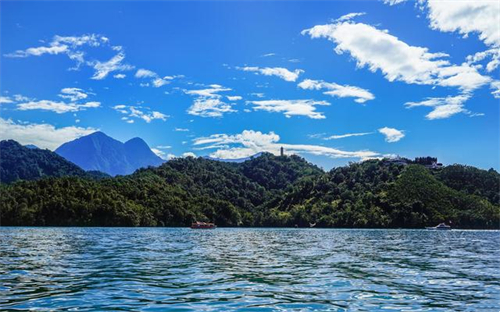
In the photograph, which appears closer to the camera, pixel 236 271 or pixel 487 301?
pixel 487 301

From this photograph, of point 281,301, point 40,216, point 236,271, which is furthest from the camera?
point 40,216

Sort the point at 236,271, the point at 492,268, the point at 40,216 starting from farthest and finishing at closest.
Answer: the point at 40,216 → the point at 492,268 → the point at 236,271

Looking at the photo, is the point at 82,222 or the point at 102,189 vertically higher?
the point at 102,189

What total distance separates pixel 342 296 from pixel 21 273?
16590 mm

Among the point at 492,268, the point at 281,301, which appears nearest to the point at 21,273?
the point at 281,301

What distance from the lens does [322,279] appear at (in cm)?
2331

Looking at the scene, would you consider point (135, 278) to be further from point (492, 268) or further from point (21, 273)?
point (492, 268)

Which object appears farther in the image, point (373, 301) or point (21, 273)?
point (21, 273)

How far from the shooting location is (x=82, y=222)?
6683 inches

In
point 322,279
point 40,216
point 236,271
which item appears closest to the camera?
point 322,279

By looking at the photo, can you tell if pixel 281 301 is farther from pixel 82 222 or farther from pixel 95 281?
pixel 82 222

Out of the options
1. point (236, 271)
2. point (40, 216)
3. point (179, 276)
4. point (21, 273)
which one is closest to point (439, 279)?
point (236, 271)

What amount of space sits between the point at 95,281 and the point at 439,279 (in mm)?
17307

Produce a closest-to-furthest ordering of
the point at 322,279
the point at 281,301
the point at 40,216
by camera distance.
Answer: the point at 281,301, the point at 322,279, the point at 40,216
